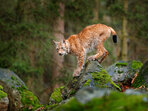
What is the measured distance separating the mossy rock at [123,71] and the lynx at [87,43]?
0.54 m

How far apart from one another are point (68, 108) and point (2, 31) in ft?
23.7

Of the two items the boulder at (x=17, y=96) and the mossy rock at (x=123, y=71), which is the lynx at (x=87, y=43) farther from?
the boulder at (x=17, y=96)

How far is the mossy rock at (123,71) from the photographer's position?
5.88 m

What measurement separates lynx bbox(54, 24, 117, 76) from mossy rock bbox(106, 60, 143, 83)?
54cm

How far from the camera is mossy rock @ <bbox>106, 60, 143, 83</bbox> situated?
19.3 ft

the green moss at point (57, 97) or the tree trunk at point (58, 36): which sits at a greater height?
the tree trunk at point (58, 36)

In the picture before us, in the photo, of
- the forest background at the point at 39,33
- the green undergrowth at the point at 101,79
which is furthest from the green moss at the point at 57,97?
the forest background at the point at 39,33

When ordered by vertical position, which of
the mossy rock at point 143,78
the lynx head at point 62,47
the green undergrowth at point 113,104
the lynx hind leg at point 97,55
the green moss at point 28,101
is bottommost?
the green moss at point 28,101

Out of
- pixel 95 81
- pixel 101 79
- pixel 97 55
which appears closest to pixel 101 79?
pixel 101 79

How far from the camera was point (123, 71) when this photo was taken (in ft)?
20.2

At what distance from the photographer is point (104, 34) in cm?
660

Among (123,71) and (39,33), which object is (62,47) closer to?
(123,71)

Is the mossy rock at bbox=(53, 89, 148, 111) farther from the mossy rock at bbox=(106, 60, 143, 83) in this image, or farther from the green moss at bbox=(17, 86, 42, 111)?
the mossy rock at bbox=(106, 60, 143, 83)

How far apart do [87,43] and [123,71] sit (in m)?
1.49
